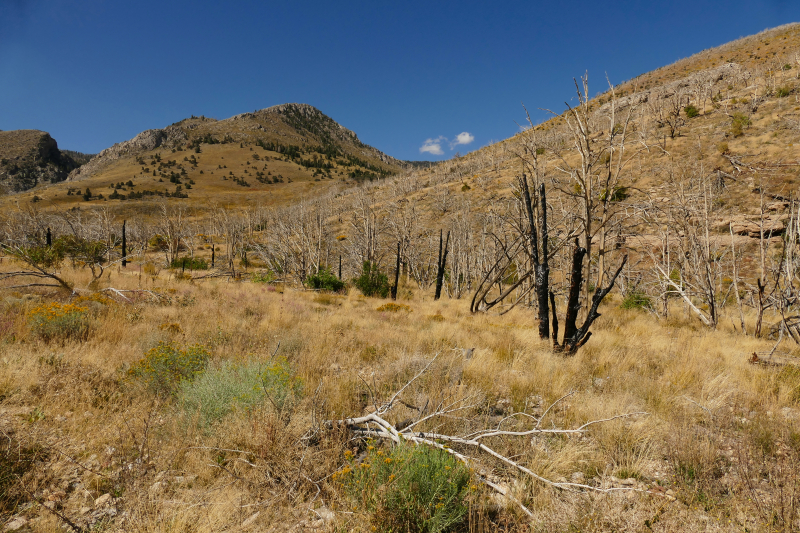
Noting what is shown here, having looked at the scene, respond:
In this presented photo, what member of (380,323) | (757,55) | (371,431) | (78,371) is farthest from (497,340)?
(757,55)

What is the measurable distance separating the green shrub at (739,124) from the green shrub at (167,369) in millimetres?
35717

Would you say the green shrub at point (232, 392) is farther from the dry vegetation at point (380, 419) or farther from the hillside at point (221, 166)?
the hillside at point (221, 166)

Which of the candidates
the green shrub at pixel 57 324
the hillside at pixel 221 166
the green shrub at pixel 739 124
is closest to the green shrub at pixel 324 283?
the green shrub at pixel 57 324

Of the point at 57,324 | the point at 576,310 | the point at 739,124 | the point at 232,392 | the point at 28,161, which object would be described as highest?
the point at 28,161

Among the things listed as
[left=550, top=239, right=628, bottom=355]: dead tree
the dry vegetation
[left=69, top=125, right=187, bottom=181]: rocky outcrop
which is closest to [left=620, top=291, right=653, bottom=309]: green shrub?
the dry vegetation

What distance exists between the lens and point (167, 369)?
13.7 ft

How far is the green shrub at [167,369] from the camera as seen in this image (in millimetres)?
4016

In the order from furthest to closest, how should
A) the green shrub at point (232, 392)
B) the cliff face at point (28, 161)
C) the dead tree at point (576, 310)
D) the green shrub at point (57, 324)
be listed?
1. the cliff face at point (28, 161)
2. the dead tree at point (576, 310)
3. the green shrub at point (57, 324)
4. the green shrub at point (232, 392)

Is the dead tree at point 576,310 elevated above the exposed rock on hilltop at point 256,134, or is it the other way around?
the exposed rock on hilltop at point 256,134

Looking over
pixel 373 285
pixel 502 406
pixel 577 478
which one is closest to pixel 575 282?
pixel 502 406

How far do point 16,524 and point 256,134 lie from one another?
149 metres

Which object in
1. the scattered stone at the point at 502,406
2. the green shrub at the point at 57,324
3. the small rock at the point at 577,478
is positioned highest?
the green shrub at the point at 57,324

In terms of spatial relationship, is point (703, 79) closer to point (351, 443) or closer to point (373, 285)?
point (373, 285)

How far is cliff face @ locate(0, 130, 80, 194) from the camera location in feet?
301
